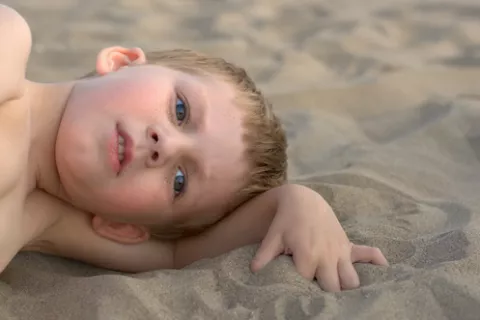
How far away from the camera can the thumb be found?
149 cm

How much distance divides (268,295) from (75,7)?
2.32 m

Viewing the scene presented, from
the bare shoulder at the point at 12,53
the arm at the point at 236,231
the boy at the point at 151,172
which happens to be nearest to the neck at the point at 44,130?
the boy at the point at 151,172

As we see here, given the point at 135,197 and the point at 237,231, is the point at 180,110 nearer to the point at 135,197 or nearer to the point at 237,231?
the point at 135,197

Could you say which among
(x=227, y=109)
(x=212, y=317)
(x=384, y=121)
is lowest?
(x=384, y=121)

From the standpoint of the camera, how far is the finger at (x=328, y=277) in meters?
1.45

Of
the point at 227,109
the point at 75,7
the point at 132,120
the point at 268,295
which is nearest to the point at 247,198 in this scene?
the point at 227,109

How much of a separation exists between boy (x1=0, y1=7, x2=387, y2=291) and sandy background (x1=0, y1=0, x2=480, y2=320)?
0.08m

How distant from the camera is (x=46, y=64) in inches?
108

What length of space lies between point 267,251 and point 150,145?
1.03 feet

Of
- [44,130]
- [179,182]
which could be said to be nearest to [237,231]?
[179,182]

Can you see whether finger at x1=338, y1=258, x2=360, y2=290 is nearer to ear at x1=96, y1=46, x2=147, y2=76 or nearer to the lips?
the lips

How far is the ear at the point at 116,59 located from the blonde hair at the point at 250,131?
0.03 meters

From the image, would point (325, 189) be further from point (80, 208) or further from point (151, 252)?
point (80, 208)

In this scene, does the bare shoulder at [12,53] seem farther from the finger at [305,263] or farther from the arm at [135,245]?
the finger at [305,263]
